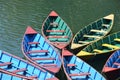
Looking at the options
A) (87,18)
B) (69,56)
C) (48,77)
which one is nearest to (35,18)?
(87,18)

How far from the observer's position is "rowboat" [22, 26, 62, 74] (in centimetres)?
2036

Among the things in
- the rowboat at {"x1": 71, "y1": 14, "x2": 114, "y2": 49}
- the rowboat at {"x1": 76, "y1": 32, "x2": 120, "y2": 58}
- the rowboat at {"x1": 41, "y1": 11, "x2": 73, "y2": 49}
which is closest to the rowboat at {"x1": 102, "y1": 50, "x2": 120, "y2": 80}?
the rowboat at {"x1": 76, "y1": 32, "x2": 120, "y2": 58}

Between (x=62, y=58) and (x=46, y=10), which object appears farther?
(x=46, y=10)

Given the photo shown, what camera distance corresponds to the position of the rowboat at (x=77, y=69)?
64.7ft

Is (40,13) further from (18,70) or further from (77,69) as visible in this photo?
(18,70)

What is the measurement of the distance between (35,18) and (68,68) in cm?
978

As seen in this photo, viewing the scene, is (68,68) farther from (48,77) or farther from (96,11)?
(96,11)

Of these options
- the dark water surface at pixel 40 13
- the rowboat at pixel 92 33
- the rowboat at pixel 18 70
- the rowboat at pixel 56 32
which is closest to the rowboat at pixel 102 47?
the rowboat at pixel 92 33

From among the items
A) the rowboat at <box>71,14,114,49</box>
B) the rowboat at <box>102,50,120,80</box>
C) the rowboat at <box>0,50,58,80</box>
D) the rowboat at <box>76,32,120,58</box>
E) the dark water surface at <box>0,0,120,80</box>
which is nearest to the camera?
the rowboat at <box>0,50,58,80</box>

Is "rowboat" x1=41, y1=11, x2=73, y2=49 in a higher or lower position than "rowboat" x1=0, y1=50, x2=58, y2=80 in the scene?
higher

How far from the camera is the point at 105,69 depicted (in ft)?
63.8

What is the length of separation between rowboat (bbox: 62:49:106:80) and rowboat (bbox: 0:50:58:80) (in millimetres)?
1557

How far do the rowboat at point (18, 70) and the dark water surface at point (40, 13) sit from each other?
3.05 meters

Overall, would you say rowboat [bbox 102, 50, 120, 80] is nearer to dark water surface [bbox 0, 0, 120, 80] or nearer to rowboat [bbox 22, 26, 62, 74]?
rowboat [bbox 22, 26, 62, 74]
